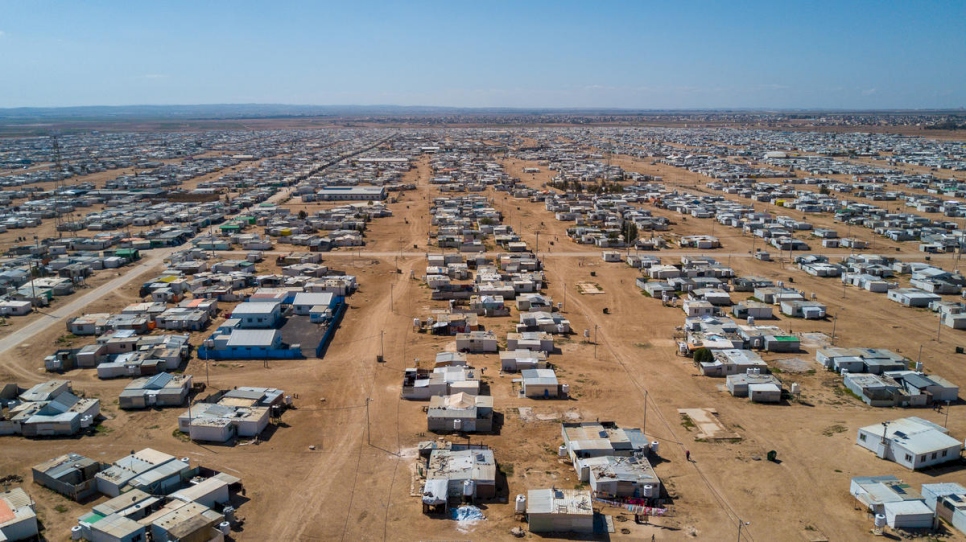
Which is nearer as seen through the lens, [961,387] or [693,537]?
[693,537]

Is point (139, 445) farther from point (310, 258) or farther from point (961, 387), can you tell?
point (961, 387)

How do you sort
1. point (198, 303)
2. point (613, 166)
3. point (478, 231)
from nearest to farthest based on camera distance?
point (198, 303) → point (478, 231) → point (613, 166)

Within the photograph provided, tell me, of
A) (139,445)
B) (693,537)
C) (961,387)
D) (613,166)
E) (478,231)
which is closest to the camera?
(693,537)

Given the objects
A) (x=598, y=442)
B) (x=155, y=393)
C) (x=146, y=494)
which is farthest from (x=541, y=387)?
(x=155, y=393)

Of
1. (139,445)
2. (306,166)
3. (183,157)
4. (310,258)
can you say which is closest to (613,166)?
(306,166)

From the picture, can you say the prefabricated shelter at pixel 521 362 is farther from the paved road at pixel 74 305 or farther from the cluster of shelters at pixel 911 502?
the paved road at pixel 74 305

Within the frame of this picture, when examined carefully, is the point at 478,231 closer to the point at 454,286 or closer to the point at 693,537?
the point at 454,286

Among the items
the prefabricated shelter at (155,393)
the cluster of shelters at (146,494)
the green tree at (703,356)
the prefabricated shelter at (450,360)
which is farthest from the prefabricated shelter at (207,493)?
the green tree at (703,356)
